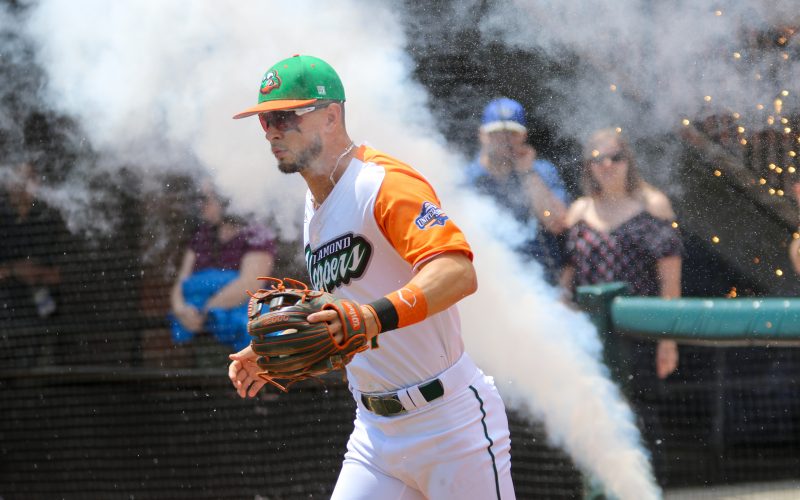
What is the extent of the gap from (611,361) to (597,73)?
1191mm

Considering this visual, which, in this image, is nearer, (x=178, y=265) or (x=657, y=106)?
(x=657, y=106)

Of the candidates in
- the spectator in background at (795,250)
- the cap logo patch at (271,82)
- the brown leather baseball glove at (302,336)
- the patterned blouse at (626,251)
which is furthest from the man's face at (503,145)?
the brown leather baseball glove at (302,336)

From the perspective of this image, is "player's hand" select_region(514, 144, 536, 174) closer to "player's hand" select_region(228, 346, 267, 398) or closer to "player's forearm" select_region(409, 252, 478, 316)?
"player's hand" select_region(228, 346, 267, 398)

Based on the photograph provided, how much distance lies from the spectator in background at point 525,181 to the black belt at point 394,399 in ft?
5.34

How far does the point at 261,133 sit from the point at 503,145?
3.87 ft

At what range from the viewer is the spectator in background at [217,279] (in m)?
4.65

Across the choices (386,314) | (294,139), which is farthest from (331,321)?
(294,139)

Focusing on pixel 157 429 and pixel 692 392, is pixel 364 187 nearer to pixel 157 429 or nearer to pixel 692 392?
pixel 692 392

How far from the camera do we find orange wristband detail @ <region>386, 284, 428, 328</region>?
2.36 meters

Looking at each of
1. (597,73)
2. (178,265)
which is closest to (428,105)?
(597,73)

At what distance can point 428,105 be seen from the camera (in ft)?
14.6

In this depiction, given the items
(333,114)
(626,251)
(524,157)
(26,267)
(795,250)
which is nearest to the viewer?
(333,114)

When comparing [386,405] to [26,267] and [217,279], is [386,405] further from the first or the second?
[26,267]

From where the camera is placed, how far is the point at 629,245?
13.8 ft
